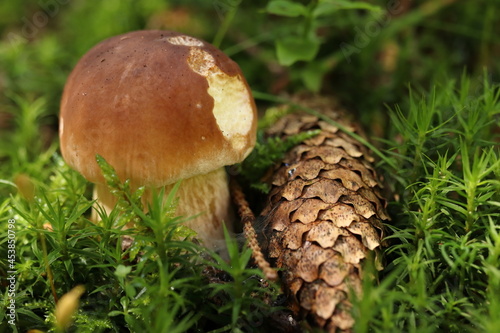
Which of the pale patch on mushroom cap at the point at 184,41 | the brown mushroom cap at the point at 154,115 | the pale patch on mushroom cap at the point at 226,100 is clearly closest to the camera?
the brown mushroom cap at the point at 154,115

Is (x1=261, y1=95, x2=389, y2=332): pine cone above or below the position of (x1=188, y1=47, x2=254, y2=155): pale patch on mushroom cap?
below

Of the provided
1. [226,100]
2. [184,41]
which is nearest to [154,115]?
[226,100]

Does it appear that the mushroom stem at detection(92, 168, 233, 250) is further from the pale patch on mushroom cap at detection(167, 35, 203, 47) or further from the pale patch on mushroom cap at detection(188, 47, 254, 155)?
the pale patch on mushroom cap at detection(167, 35, 203, 47)

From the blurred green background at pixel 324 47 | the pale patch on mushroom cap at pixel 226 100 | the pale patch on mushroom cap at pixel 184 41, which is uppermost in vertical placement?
the pale patch on mushroom cap at pixel 184 41

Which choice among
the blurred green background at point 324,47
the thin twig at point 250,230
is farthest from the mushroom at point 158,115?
the blurred green background at point 324,47

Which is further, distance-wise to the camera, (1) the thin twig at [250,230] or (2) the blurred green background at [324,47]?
(2) the blurred green background at [324,47]

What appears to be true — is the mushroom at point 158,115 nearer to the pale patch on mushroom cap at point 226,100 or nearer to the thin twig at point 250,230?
the pale patch on mushroom cap at point 226,100

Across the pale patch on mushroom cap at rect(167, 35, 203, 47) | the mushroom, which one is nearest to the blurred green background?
the pale patch on mushroom cap at rect(167, 35, 203, 47)

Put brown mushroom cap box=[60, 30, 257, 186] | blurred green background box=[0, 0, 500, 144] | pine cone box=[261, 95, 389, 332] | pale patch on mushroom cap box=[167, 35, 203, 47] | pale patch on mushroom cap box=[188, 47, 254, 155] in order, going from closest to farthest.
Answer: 1. pine cone box=[261, 95, 389, 332]
2. brown mushroom cap box=[60, 30, 257, 186]
3. pale patch on mushroom cap box=[188, 47, 254, 155]
4. pale patch on mushroom cap box=[167, 35, 203, 47]
5. blurred green background box=[0, 0, 500, 144]
